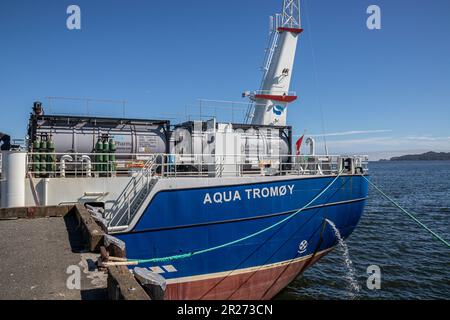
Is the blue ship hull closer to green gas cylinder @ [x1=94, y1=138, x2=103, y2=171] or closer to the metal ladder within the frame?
the metal ladder

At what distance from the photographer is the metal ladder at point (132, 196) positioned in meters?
9.65

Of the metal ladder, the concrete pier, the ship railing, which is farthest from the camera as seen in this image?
the ship railing

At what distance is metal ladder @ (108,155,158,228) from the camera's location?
965 centimetres

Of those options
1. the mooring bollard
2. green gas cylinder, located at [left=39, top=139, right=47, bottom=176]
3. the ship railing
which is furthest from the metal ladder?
the mooring bollard

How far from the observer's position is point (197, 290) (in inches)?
389

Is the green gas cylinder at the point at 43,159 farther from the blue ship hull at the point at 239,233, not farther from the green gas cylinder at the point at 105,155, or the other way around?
the blue ship hull at the point at 239,233

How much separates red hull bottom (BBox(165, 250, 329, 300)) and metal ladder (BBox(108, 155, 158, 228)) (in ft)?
7.20

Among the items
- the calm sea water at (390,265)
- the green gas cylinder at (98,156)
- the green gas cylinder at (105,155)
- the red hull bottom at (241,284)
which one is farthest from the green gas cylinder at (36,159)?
the calm sea water at (390,265)

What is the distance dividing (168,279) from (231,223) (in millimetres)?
2223

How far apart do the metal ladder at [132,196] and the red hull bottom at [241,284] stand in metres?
2.19

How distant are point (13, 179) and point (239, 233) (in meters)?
6.14

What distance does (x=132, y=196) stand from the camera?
9969mm

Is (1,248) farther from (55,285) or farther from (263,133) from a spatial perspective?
(263,133)

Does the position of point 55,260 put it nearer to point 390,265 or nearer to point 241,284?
point 241,284
